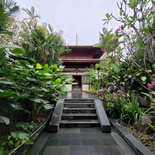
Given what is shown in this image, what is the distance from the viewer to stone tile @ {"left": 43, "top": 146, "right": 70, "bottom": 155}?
1468mm

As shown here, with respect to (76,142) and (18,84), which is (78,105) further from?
(18,84)

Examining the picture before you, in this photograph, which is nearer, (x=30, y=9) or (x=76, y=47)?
(x=30, y=9)

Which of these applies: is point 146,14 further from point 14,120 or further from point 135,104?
point 14,120

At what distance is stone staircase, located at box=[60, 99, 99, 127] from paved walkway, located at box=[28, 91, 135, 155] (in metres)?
0.26

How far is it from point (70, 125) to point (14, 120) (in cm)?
136

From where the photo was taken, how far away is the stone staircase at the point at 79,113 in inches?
95.7

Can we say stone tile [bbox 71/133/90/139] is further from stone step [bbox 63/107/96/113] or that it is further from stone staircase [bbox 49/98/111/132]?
stone step [bbox 63/107/96/113]

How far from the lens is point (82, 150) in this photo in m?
1.54

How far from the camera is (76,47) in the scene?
30.1 feet

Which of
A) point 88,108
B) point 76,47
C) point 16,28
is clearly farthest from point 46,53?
point 76,47

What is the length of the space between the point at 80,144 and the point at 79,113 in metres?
1.15

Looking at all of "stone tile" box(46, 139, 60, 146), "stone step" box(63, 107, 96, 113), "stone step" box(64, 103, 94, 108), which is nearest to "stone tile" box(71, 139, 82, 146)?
"stone tile" box(46, 139, 60, 146)

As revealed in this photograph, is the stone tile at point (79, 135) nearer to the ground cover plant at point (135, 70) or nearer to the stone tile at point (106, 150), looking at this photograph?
the stone tile at point (106, 150)

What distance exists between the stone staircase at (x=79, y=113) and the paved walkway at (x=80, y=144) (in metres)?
0.26
